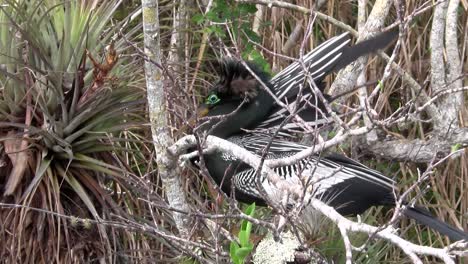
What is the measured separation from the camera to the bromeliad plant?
347 cm

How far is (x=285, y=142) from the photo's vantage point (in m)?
3.73

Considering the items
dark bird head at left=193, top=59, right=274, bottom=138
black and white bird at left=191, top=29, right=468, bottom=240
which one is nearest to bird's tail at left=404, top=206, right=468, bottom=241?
black and white bird at left=191, top=29, right=468, bottom=240

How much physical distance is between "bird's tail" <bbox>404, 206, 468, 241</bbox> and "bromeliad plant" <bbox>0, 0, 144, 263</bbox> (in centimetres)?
106

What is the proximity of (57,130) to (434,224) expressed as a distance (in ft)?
4.58

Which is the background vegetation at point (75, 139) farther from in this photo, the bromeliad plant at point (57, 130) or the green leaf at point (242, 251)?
the green leaf at point (242, 251)

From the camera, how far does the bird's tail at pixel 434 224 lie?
344 centimetres

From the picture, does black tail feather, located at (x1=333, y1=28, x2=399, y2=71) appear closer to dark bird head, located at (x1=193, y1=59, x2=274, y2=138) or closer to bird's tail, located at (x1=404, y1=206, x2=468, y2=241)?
dark bird head, located at (x1=193, y1=59, x2=274, y2=138)

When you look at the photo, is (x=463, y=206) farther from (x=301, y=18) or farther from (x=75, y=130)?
(x=75, y=130)

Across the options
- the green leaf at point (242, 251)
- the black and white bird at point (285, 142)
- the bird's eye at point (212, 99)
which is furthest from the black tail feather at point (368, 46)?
the green leaf at point (242, 251)

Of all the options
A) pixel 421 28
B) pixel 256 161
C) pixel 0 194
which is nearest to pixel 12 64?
pixel 0 194

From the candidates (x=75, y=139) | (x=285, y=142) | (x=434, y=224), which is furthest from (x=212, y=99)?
(x=434, y=224)

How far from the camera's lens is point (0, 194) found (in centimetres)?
352

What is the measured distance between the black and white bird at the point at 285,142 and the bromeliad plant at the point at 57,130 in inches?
14.2

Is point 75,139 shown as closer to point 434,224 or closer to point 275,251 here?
point 275,251
